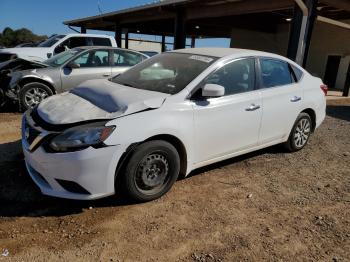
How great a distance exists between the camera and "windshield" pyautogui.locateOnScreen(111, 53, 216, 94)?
4070 mm

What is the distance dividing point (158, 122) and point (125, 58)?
5.70m

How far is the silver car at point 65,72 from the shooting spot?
741 centimetres

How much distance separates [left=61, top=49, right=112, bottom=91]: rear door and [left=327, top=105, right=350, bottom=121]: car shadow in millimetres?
6358

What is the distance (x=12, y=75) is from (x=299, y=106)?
585cm

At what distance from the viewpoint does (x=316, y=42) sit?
19812 mm

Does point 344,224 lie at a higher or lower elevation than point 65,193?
lower

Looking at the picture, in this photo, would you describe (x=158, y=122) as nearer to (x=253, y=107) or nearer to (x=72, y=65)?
(x=253, y=107)

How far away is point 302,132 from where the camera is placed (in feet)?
18.4

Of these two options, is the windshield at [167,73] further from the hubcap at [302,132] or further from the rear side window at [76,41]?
the rear side window at [76,41]

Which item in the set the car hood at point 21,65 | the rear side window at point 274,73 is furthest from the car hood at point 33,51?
the rear side window at point 274,73

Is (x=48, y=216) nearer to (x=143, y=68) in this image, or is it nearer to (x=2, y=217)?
(x=2, y=217)

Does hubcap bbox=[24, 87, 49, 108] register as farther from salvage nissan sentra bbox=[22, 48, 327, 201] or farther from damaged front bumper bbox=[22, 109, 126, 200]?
damaged front bumper bbox=[22, 109, 126, 200]

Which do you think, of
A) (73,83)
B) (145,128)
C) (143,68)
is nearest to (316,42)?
(73,83)

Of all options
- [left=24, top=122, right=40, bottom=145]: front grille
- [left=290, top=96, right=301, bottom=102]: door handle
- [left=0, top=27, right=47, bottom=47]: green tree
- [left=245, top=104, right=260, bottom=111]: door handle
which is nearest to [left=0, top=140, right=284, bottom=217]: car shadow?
[left=24, top=122, right=40, bottom=145]: front grille
